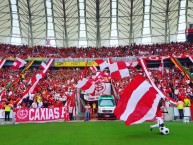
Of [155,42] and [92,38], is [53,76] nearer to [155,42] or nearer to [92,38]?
[92,38]

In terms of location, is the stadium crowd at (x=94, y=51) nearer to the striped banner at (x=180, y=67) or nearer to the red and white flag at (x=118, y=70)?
the striped banner at (x=180, y=67)

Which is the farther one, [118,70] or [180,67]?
[180,67]

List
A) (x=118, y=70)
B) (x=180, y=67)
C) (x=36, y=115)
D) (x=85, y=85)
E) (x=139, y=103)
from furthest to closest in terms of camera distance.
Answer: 1. (x=180, y=67)
2. (x=85, y=85)
3. (x=36, y=115)
4. (x=118, y=70)
5. (x=139, y=103)

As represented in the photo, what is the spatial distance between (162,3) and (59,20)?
669 inches

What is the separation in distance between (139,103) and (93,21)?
160ft

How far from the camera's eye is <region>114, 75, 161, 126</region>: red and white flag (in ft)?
52.7

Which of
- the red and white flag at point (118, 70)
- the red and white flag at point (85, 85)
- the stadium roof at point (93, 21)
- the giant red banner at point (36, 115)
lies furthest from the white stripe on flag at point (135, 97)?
the stadium roof at point (93, 21)

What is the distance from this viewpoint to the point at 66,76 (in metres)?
49.4

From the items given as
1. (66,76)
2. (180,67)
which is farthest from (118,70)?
(180,67)

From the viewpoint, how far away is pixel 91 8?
202ft

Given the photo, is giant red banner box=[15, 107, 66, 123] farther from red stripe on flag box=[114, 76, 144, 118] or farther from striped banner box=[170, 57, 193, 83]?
striped banner box=[170, 57, 193, 83]

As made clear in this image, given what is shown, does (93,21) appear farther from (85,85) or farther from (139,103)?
(139,103)

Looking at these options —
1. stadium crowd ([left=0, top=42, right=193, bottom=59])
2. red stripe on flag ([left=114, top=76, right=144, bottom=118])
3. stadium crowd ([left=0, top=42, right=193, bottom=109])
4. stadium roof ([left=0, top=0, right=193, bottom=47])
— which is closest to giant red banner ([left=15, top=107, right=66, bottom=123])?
stadium crowd ([left=0, top=42, right=193, bottom=109])

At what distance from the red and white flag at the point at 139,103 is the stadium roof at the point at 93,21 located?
4501 cm
